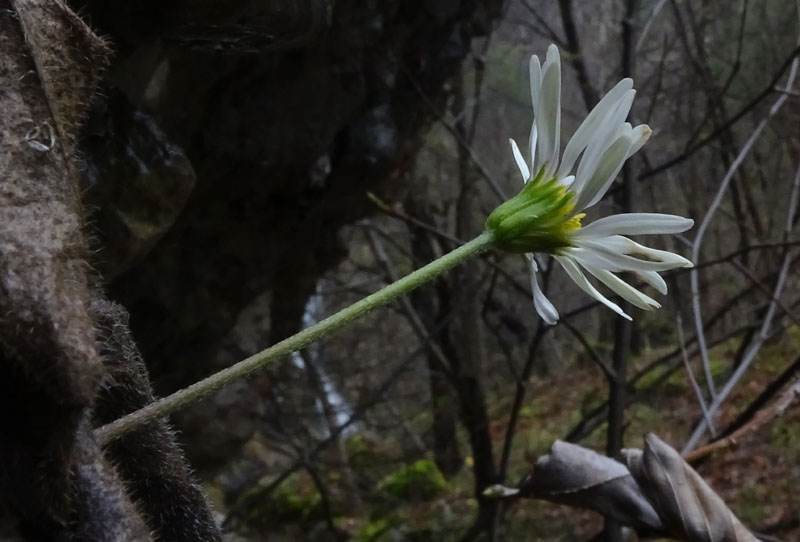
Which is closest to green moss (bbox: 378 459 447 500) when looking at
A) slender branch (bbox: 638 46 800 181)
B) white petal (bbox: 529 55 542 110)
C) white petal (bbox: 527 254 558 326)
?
slender branch (bbox: 638 46 800 181)

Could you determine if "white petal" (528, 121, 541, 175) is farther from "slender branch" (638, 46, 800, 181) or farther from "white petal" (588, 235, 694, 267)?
"slender branch" (638, 46, 800, 181)

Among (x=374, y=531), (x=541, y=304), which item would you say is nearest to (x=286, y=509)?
(x=374, y=531)

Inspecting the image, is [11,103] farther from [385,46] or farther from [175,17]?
[385,46]

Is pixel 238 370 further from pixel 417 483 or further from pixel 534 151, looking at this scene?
pixel 417 483

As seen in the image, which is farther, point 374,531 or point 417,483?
point 417,483

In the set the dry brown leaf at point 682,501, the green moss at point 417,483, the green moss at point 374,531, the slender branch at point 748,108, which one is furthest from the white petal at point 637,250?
the green moss at point 417,483

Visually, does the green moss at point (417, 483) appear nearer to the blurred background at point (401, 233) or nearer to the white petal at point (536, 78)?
the blurred background at point (401, 233)

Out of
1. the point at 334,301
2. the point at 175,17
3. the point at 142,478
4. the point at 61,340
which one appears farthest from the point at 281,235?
the point at 334,301
